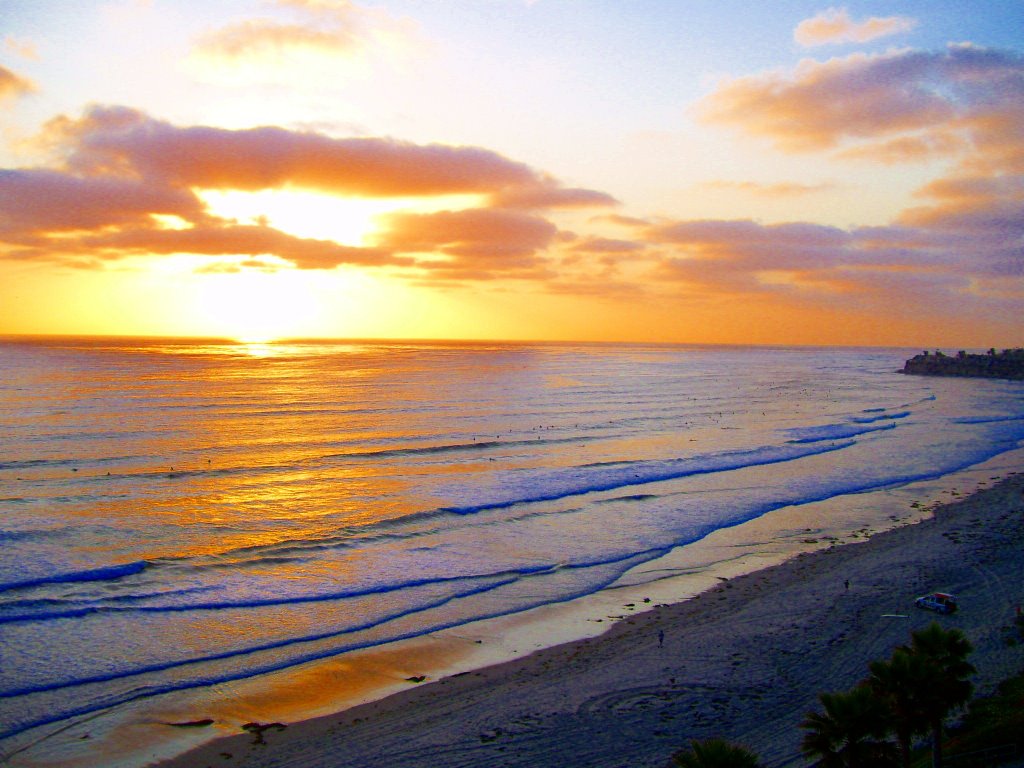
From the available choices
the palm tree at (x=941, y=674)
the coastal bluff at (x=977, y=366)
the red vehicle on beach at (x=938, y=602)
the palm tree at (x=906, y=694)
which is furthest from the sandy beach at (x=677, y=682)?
the coastal bluff at (x=977, y=366)

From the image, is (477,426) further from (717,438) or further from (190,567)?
(190,567)

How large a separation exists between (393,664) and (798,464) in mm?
33839

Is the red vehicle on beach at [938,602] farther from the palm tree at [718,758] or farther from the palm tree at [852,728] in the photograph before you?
the palm tree at [718,758]

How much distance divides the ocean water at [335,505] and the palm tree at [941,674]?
12122 millimetres

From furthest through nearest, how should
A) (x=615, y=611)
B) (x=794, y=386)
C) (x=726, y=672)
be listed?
(x=794, y=386)
(x=615, y=611)
(x=726, y=672)

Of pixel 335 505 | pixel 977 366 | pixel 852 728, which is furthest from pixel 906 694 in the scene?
pixel 977 366

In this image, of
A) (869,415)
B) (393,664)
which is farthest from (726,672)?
(869,415)

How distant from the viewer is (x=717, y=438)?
54.0m

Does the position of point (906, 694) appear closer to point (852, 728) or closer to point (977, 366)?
point (852, 728)

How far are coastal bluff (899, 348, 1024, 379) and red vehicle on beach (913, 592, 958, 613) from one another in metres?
130

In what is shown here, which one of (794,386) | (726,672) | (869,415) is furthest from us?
(794,386)

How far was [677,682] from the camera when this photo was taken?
16844mm

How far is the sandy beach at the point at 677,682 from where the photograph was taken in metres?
14.1

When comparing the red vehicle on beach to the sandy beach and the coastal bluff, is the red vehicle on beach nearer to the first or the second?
the sandy beach
